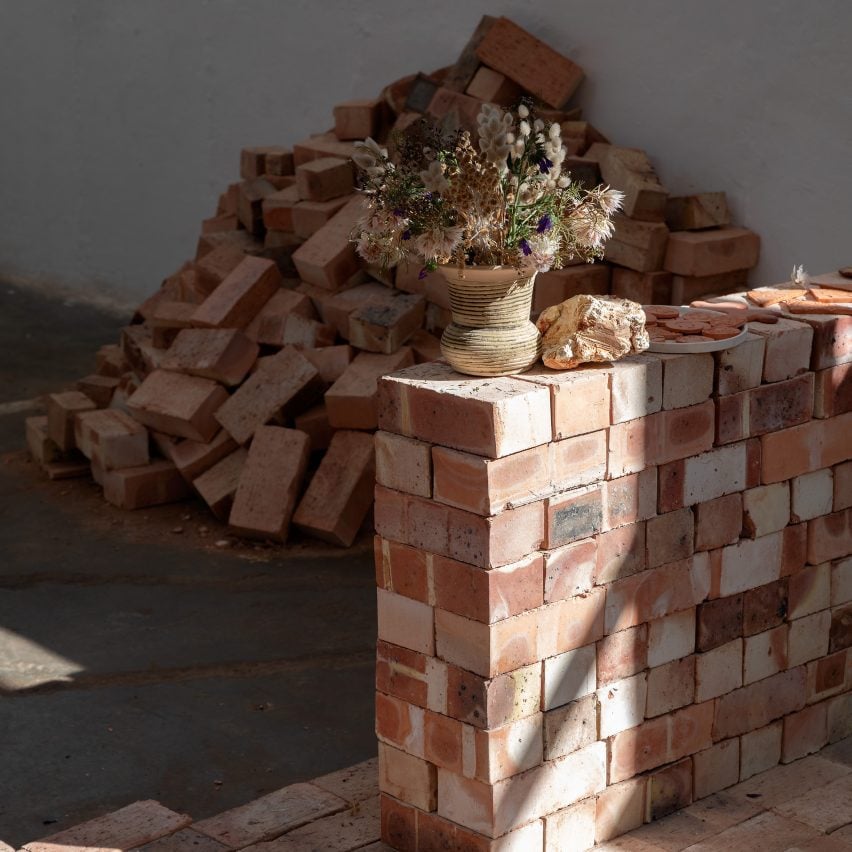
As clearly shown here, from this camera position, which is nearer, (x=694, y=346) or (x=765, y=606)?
(x=694, y=346)

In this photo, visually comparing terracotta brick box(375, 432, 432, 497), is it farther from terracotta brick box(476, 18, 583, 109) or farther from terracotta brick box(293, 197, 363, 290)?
terracotta brick box(476, 18, 583, 109)

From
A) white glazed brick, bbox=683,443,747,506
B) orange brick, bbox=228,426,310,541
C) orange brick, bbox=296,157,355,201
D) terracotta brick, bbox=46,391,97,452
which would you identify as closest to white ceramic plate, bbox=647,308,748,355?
white glazed brick, bbox=683,443,747,506

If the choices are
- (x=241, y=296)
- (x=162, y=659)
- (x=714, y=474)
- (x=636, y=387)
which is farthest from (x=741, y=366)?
(x=241, y=296)

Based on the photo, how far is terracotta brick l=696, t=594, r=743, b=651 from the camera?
5172mm

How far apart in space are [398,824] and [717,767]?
1.29m

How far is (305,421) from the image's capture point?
8539 mm

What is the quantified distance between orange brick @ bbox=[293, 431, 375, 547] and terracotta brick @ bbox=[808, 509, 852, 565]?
3.27m

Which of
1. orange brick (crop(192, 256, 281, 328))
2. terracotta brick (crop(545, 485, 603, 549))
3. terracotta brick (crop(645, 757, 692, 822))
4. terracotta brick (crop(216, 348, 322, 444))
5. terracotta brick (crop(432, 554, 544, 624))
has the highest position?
orange brick (crop(192, 256, 281, 328))

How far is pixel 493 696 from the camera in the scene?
452cm

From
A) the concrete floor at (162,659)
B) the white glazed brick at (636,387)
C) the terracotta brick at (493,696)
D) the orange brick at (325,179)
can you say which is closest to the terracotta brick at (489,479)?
the white glazed brick at (636,387)

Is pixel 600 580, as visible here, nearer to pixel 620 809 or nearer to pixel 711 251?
pixel 620 809

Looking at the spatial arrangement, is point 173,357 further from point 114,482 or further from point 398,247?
point 398,247

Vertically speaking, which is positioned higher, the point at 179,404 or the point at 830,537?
the point at 830,537

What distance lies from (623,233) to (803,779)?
356cm
